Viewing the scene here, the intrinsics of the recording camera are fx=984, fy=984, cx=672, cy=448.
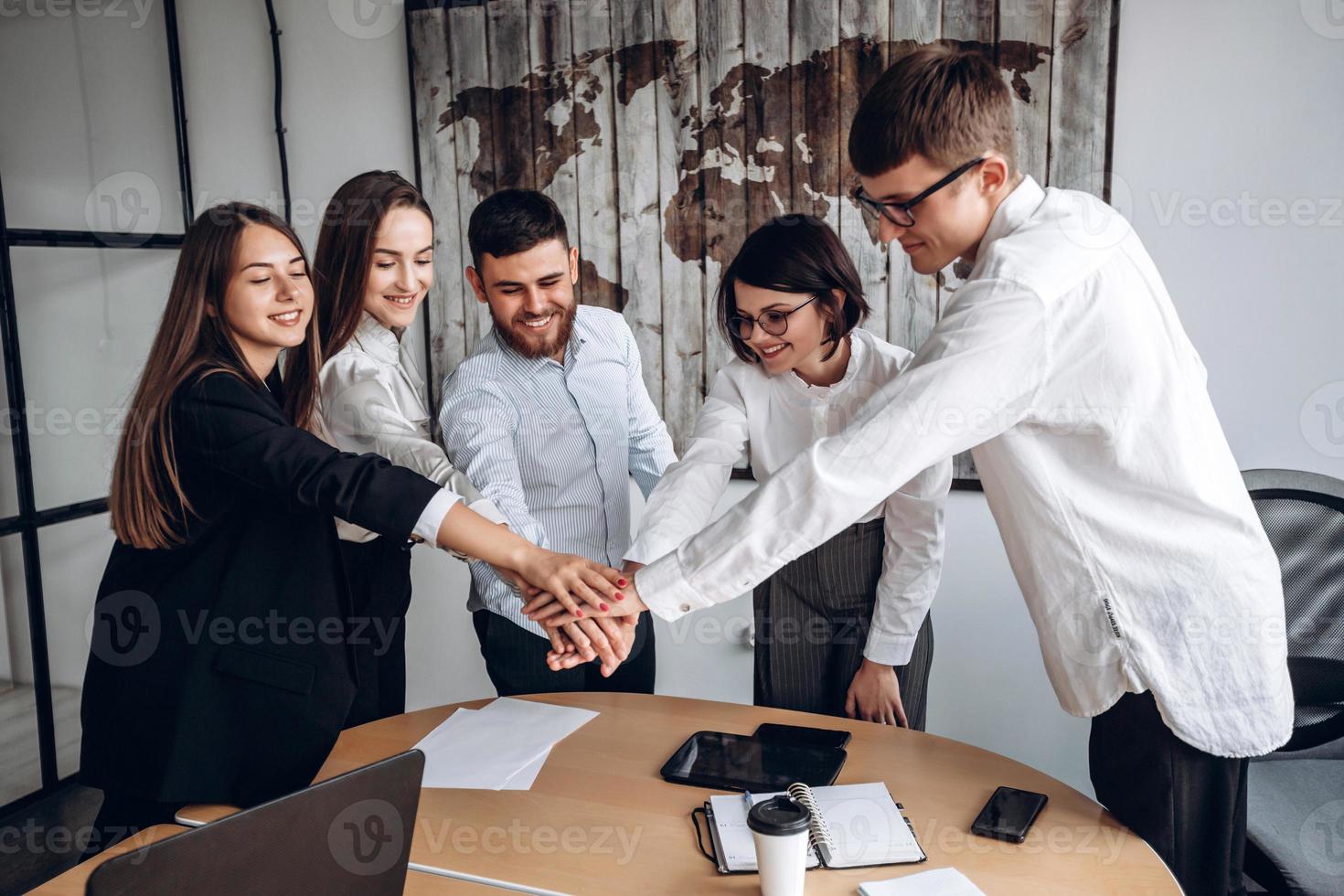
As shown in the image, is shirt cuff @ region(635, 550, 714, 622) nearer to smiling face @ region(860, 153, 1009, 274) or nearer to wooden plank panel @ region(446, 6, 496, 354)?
smiling face @ region(860, 153, 1009, 274)

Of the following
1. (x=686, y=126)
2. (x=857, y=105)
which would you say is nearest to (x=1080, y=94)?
(x=857, y=105)

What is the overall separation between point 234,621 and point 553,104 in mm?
1987

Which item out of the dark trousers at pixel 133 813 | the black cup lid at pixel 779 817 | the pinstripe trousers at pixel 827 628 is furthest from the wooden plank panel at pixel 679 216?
the black cup lid at pixel 779 817

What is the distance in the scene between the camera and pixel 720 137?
2783 millimetres

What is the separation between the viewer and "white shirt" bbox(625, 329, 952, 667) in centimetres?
181

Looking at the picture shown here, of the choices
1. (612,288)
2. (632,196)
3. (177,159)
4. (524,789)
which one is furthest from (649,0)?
(524,789)

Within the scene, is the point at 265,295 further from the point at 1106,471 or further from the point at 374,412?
the point at 1106,471

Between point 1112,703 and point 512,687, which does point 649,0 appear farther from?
point 1112,703

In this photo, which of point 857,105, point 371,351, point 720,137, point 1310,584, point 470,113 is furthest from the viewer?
point 470,113

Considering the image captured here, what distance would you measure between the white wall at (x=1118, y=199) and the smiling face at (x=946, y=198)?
129 cm

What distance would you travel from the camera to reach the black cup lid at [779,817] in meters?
1.09

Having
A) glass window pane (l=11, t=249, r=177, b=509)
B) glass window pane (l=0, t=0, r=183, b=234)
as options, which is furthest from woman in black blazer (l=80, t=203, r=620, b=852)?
glass window pane (l=0, t=0, r=183, b=234)

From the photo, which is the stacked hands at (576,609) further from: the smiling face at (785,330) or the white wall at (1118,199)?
the white wall at (1118,199)

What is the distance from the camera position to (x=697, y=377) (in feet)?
9.59
